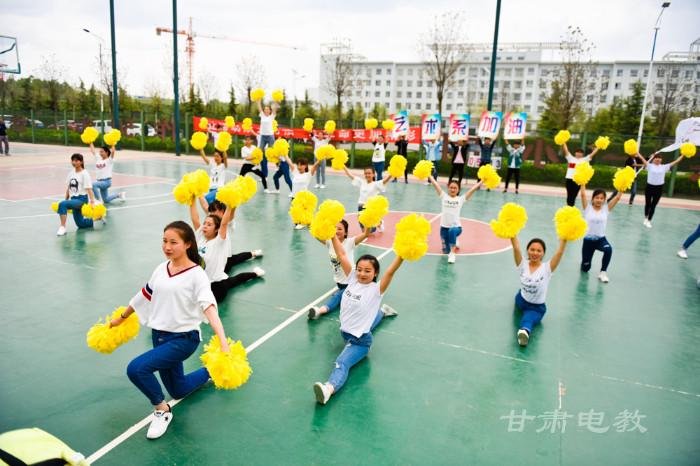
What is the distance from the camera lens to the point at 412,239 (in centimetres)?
462

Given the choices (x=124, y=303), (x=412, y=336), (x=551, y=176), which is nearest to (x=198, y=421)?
(x=412, y=336)

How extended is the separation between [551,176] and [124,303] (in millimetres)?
20817

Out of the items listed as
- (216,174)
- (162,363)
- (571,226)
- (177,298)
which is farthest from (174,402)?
(216,174)

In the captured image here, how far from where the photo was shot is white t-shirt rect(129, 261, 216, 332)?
399 centimetres

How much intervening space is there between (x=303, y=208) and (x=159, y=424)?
278cm

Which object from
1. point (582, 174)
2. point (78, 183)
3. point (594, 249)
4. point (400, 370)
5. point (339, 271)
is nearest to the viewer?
point (400, 370)

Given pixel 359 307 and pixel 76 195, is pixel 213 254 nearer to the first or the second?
pixel 359 307

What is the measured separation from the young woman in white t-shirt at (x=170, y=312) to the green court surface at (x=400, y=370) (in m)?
0.48

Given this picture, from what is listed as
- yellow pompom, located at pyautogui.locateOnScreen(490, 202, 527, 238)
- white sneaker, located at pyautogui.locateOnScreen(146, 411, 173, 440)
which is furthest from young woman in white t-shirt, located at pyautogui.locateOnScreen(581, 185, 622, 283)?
white sneaker, located at pyautogui.locateOnScreen(146, 411, 173, 440)

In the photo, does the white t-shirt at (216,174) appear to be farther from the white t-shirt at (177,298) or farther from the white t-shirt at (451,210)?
the white t-shirt at (177,298)

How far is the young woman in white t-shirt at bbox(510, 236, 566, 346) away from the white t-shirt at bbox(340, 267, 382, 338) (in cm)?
217

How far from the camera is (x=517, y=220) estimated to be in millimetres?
6152

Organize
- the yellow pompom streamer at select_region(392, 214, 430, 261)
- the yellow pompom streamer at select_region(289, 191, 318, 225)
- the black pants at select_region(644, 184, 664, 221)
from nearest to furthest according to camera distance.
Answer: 1. the yellow pompom streamer at select_region(392, 214, 430, 261)
2. the yellow pompom streamer at select_region(289, 191, 318, 225)
3. the black pants at select_region(644, 184, 664, 221)

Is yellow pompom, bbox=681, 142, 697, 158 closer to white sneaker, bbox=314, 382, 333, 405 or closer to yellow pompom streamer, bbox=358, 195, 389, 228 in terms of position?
yellow pompom streamer, bbox=358, 195, 389, 228
